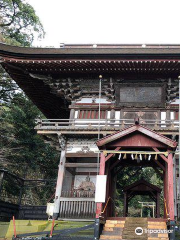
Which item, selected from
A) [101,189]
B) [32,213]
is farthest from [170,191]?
[32,213]

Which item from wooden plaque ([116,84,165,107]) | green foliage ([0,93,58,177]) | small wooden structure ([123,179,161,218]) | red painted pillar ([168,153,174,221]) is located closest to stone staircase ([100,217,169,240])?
red painted pillar ([168,153,174,221])

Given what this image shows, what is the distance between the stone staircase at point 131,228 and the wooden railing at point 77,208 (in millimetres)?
3431

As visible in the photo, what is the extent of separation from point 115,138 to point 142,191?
7.24 m

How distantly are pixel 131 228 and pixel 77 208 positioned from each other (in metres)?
4.56

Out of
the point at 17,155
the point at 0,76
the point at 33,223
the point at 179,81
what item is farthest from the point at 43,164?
the point at 179,81

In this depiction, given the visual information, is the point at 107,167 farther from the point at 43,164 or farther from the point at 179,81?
the point at 43,164

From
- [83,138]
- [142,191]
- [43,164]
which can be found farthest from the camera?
[43,164]

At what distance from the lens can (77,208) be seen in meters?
12.9

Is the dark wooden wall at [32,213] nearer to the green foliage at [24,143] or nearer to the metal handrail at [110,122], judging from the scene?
the green foliage at [24,143]

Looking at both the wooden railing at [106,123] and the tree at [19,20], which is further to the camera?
the tree at [19,20]

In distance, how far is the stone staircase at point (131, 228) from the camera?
8.48 m

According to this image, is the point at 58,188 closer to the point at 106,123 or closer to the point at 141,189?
the point at 106,123

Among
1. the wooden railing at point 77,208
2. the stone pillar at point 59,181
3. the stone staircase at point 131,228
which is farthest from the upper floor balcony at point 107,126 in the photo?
the stone staircase at point 131,228

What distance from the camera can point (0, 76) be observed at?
23.2 metres
